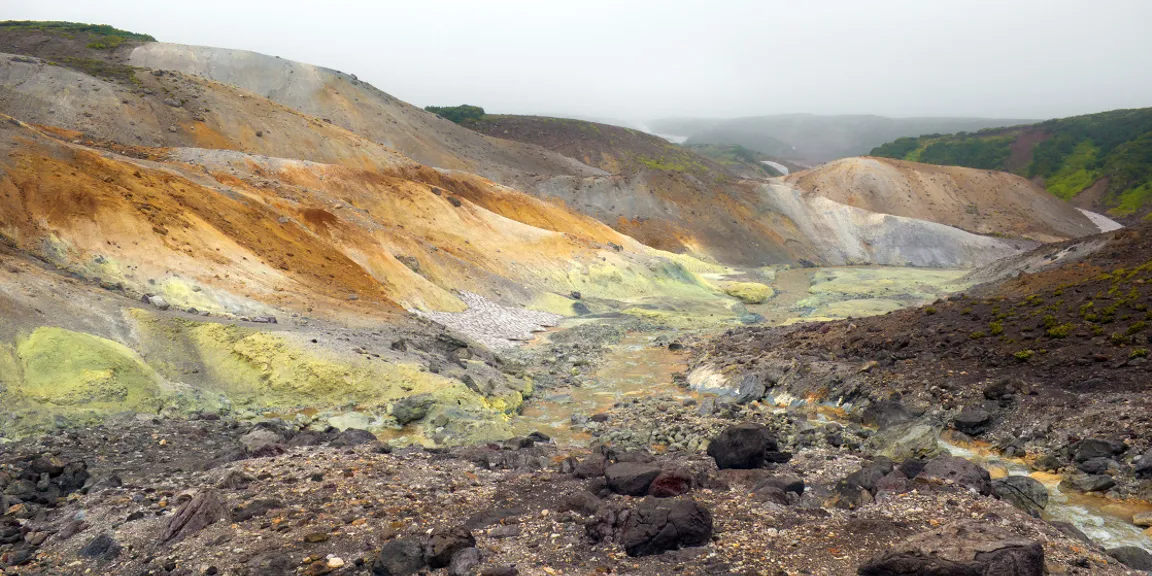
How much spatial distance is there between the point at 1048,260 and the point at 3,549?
5606 centimetres

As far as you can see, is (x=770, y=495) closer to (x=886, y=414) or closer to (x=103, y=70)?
(x=886, y=414)

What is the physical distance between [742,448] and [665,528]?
4.51 m

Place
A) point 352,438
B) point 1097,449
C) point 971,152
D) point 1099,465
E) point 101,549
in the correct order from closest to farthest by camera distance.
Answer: point 101,549 → point 1099,465 → point 1097,449 → point 352,438 → point 971,152

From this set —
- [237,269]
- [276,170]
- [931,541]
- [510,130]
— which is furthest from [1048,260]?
[510,130]

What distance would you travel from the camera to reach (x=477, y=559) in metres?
9.05

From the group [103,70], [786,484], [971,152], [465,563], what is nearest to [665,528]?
[465,563]

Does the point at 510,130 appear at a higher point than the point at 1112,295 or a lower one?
higher

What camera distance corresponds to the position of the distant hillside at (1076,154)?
114750 millimetres

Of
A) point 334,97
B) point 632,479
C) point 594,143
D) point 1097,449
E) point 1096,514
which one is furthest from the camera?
point 594,143

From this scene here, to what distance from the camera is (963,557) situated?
8.37 meters

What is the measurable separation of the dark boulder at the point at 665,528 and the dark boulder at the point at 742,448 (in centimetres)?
370

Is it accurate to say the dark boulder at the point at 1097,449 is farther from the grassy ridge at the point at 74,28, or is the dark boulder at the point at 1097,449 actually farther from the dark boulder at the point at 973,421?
the grassy ridge at the point at 74,28

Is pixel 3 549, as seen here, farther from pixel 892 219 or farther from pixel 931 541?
pixel 892 219

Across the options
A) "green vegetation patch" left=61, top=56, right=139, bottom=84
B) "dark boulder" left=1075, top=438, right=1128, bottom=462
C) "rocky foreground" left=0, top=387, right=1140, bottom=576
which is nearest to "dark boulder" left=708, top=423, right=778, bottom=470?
"rocky foreground" left=0, top=387, right=1140, bottom=576
